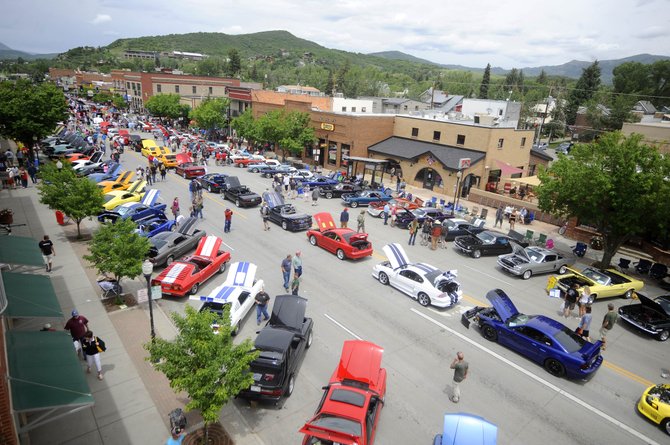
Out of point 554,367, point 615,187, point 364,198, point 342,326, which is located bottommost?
point 342,326

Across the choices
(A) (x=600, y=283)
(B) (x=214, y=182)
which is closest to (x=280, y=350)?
(A) (x=600, y=283)

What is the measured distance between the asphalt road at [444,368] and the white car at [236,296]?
735 mm

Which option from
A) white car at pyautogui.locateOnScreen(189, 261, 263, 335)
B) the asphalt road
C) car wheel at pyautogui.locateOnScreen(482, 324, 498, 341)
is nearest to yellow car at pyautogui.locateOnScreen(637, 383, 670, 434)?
the asphalt road

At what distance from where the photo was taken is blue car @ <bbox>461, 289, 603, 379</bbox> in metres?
11.9

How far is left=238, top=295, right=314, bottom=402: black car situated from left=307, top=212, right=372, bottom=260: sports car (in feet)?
24.6

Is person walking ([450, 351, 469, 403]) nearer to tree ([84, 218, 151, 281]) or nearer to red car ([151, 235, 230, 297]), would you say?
red car ([151, 235, 230, 297])

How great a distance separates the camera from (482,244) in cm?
2214

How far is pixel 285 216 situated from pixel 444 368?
48.0 ft

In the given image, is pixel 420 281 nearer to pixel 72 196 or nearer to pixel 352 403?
pixel 352 403

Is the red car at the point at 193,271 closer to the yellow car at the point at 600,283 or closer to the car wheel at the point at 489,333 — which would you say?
the car wheel at the point at 489,333

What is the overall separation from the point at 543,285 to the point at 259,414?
15.8 m

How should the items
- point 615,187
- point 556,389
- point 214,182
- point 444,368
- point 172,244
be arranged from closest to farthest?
point 556,389 < point 444,368 < point 172,244 < point 615,187 < point 214,182

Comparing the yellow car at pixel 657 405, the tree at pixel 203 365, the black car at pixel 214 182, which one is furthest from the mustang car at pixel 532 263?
the black car at pixel 214 182

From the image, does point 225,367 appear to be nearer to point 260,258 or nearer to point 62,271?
point 260,258
